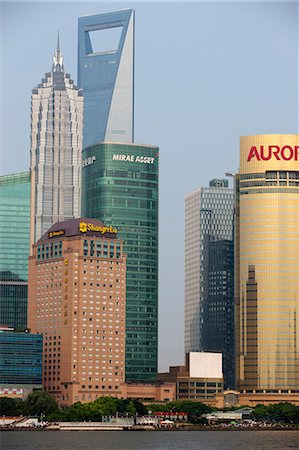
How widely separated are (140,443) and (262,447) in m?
19.8

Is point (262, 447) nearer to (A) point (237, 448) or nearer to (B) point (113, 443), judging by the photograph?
(A) point (237, 448)

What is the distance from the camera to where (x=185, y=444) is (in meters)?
193

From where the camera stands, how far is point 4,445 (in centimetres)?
18312

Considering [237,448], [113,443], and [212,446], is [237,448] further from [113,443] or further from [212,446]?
[113,443]

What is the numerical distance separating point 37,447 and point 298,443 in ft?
130

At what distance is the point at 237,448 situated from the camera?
183000mm

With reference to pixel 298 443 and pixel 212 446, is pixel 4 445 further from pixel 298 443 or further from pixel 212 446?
pixel 298 443

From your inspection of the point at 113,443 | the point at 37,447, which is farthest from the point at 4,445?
the point at 113,443

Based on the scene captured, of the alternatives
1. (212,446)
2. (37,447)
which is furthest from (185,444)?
(37,447)

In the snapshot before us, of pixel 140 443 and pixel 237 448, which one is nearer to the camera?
pixel 237 448

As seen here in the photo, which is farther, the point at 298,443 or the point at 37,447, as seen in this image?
the point at 298,443

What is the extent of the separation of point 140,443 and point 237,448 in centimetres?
1850

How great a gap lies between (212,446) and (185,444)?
586 cm

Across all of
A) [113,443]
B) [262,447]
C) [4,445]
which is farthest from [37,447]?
[262,447]
